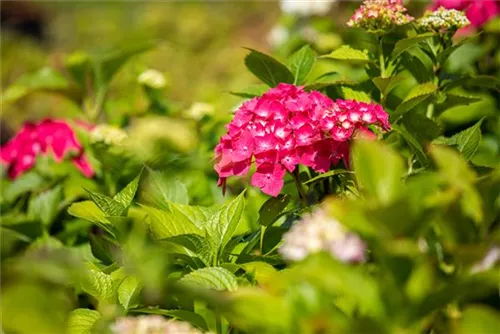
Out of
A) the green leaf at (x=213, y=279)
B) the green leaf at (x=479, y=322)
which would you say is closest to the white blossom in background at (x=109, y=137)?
the green leaf at (x=213, y=279)

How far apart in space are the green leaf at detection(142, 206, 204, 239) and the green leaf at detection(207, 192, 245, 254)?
27 millimetres

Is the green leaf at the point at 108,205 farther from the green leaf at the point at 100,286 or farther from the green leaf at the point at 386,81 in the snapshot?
the green leaf at the point at 386,81

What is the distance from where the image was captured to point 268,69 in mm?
1941

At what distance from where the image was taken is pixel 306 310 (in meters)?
1.02

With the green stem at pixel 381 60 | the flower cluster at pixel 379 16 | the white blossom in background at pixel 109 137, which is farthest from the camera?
the white blossom in background at pixel 109 137

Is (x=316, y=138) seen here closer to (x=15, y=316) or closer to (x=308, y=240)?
(x=308, y=240)

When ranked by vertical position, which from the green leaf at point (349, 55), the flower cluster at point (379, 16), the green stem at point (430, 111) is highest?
the flower cluster at point (379, 16)

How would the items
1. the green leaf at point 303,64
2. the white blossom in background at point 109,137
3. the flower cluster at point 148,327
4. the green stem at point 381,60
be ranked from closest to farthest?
the flower cluster at point 148,327
the green stem at point 381,60
the green leaf at point 303,64
the white blossom in background at point 109,137

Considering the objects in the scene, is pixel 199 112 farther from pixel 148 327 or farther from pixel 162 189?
pixel 148 327

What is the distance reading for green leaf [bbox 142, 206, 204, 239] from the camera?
60.8 inches

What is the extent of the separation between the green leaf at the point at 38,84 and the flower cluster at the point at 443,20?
1.55m

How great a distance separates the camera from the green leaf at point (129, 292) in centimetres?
144

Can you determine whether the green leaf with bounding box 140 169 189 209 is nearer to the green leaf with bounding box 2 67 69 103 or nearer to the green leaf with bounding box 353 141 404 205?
the green leaf with bounding box 353 141 404 205

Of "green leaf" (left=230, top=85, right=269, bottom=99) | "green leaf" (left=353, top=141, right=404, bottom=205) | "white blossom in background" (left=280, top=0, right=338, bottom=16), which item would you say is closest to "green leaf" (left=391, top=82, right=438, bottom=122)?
"green leaf" (left=230, top=85, right=269, bottom=99)
